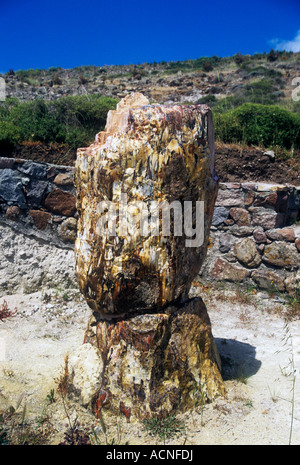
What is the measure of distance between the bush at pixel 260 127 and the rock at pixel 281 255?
2.26 metres

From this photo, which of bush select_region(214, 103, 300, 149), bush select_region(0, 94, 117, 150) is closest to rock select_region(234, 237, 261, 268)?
bush select_region(214, 103, 300, 149)

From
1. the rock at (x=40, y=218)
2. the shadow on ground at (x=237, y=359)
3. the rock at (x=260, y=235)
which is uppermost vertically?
the rock at (x=40, y=218)

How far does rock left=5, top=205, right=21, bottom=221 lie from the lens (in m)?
4.95

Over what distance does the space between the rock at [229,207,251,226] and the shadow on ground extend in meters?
2.17

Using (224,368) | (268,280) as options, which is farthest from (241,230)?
(224,368)

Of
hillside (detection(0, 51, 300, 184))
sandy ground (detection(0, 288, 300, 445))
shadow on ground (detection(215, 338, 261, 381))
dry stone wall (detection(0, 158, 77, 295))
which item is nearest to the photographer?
sandy ground (detection(0, 288, 300, 445))

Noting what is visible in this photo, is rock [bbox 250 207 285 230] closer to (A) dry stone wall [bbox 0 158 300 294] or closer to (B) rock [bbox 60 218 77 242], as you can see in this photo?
(A) dry stone wall [bbox 0 158 300 294]

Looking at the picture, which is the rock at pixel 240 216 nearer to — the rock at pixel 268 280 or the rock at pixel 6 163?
the rock at pixel 268 280

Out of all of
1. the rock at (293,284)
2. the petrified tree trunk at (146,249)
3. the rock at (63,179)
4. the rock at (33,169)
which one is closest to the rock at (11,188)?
the rock at (33,169)

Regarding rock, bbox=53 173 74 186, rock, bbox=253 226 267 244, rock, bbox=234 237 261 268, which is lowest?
rock, bbox=234 237 261 268

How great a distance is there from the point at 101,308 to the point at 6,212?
10.1ft

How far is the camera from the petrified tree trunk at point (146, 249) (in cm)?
226

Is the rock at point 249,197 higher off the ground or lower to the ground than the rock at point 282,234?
higher

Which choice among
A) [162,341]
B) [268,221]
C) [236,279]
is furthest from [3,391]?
[268,221]
